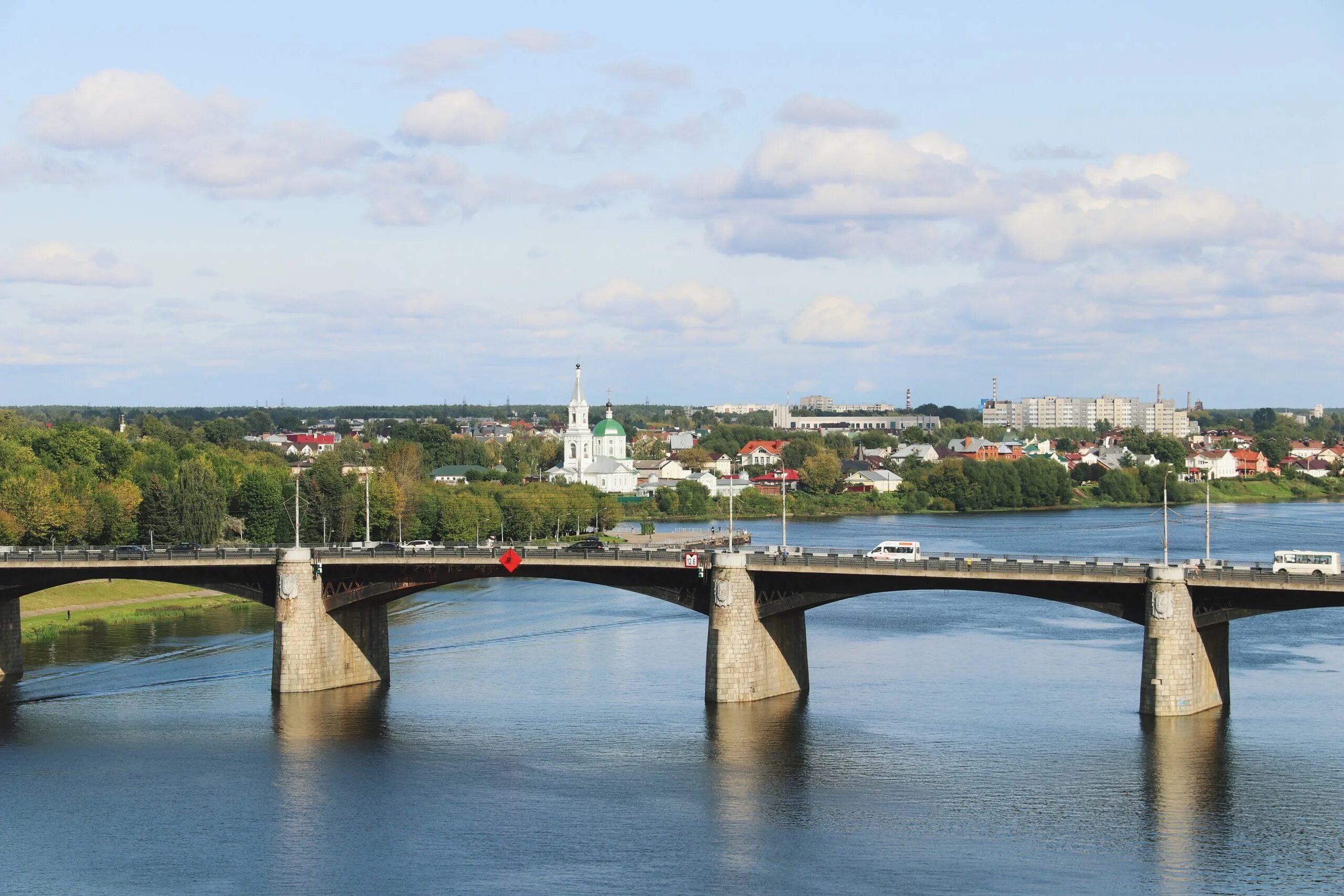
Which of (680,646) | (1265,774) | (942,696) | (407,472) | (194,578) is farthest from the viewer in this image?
(407,472)

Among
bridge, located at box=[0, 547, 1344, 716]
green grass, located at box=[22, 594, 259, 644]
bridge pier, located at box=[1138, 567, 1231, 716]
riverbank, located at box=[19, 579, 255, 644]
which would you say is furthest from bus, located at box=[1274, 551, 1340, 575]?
green grass, located at box=[22, 594, 259, 644]

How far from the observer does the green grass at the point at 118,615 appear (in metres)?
101

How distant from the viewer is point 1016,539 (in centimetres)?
15825

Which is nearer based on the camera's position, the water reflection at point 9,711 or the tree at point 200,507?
the water reflection at point 9,711

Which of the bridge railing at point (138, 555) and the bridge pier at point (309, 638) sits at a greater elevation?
the bridge railing at point (138, 555)

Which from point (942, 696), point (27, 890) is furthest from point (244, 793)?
point (942, 696)

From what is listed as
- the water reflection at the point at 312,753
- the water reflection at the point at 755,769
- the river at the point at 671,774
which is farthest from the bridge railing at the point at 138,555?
the water reflection at the point at 755,769

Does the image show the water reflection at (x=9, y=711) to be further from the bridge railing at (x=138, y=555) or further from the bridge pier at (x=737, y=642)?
the bridge pier at (x=737, y=642)

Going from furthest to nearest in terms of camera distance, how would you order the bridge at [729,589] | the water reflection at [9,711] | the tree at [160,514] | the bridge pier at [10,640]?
the tree at [160,514] → the bridge pier at [10,640] → the water reflection at [9,711] → the bridge at [729,589]

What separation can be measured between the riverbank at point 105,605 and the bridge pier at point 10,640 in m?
12.8

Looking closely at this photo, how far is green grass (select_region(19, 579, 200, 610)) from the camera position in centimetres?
11025

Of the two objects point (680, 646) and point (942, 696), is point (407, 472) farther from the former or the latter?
point (942, 696)

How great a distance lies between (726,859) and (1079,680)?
3174cm

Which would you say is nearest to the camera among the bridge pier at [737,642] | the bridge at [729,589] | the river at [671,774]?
the river at [671,774]
